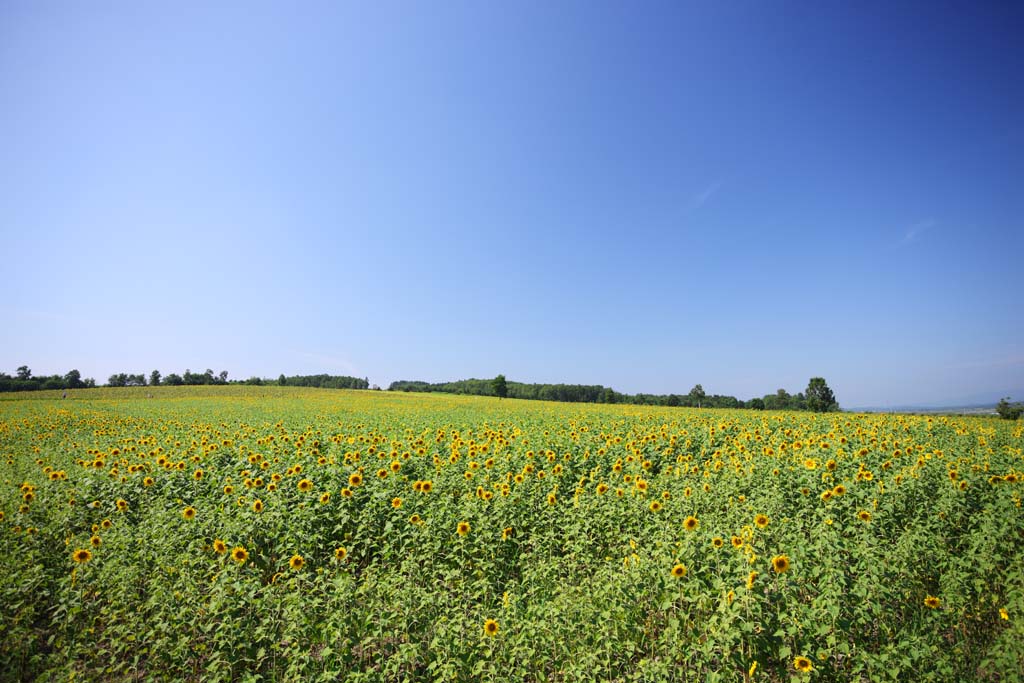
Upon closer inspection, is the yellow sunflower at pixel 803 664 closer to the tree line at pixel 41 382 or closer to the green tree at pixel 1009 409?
the green tree at pixel 1009 409

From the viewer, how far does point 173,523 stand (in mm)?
5445

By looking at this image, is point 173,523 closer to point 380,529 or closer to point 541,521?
point 380,529

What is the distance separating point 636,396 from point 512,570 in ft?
280

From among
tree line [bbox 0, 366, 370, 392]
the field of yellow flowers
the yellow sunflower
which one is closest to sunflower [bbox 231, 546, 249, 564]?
the field of yellow flowers

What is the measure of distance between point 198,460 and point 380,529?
523cm

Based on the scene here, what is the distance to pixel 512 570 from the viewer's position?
542 centimetres

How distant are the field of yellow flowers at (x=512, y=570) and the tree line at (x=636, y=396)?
150 feet

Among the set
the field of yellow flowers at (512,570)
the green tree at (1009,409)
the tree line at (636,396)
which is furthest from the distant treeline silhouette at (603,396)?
the field of yellow flowers at (512,570)

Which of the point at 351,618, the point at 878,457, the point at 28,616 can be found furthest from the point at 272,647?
the point at 878,457

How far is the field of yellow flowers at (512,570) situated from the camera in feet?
11.7

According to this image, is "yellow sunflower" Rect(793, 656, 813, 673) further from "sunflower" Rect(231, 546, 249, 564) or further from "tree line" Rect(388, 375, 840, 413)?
"tree line" Rect(388, 375, 840, 413)

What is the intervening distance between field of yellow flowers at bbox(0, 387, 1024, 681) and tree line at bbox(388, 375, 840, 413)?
4578 centimetres

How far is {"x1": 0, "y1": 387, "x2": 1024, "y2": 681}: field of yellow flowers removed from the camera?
3.55 meters

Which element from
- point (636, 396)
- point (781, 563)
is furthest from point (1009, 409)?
point (636, 396)
